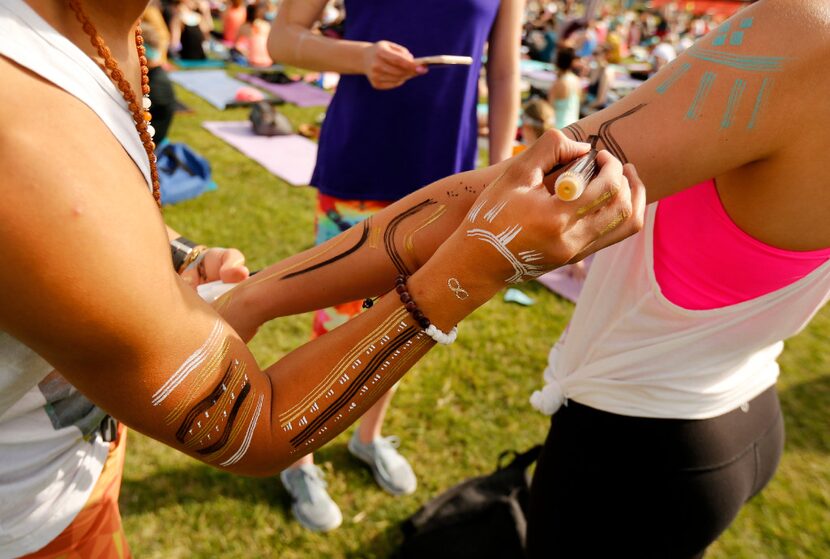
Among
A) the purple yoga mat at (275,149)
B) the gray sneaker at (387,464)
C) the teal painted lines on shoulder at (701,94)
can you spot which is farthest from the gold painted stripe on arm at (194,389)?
the purple yoga mat at (275,149)

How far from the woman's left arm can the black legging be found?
1.23m

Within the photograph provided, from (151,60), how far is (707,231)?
17.5 feet

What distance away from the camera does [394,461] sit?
261 cm

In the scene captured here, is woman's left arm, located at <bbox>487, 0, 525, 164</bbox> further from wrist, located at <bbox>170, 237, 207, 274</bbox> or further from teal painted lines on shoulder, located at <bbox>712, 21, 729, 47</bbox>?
wrist, located at <bbox>170, 237, 207, 274</bbox>

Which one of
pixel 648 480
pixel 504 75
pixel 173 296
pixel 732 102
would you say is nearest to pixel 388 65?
pixel 504 75

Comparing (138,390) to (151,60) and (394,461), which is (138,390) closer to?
(394,461)

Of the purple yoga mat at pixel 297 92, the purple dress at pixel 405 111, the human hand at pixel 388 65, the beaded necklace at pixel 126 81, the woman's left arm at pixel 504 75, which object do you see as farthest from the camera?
the purple yoga mat at pixel 297 92

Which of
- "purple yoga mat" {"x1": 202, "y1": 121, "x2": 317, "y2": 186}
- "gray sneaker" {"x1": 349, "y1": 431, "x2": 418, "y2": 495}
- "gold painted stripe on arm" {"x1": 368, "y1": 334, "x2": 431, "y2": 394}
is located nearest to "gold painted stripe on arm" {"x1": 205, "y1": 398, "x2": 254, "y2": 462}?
"gold painted stripe on arm" {"x1": 368, "y1": 334, "x2": 431, "y2": 394}

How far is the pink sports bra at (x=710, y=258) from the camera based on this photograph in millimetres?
1016

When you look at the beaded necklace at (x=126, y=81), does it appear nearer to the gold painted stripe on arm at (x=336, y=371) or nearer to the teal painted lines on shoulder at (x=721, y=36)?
the gold painted stripe on arm at (x=336, y=371)

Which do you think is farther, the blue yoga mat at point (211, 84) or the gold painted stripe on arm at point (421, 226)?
the blue yoga mat at point (211, 84)

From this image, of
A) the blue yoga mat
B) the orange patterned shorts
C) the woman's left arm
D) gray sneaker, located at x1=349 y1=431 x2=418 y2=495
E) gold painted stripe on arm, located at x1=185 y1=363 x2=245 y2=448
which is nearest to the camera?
gold painted stripe on arm, located at x1=185 y1=363 x2=245 y2=448

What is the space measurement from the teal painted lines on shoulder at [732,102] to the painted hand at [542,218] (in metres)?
0.18

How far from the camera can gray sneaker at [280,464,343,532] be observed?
92.9 inches
